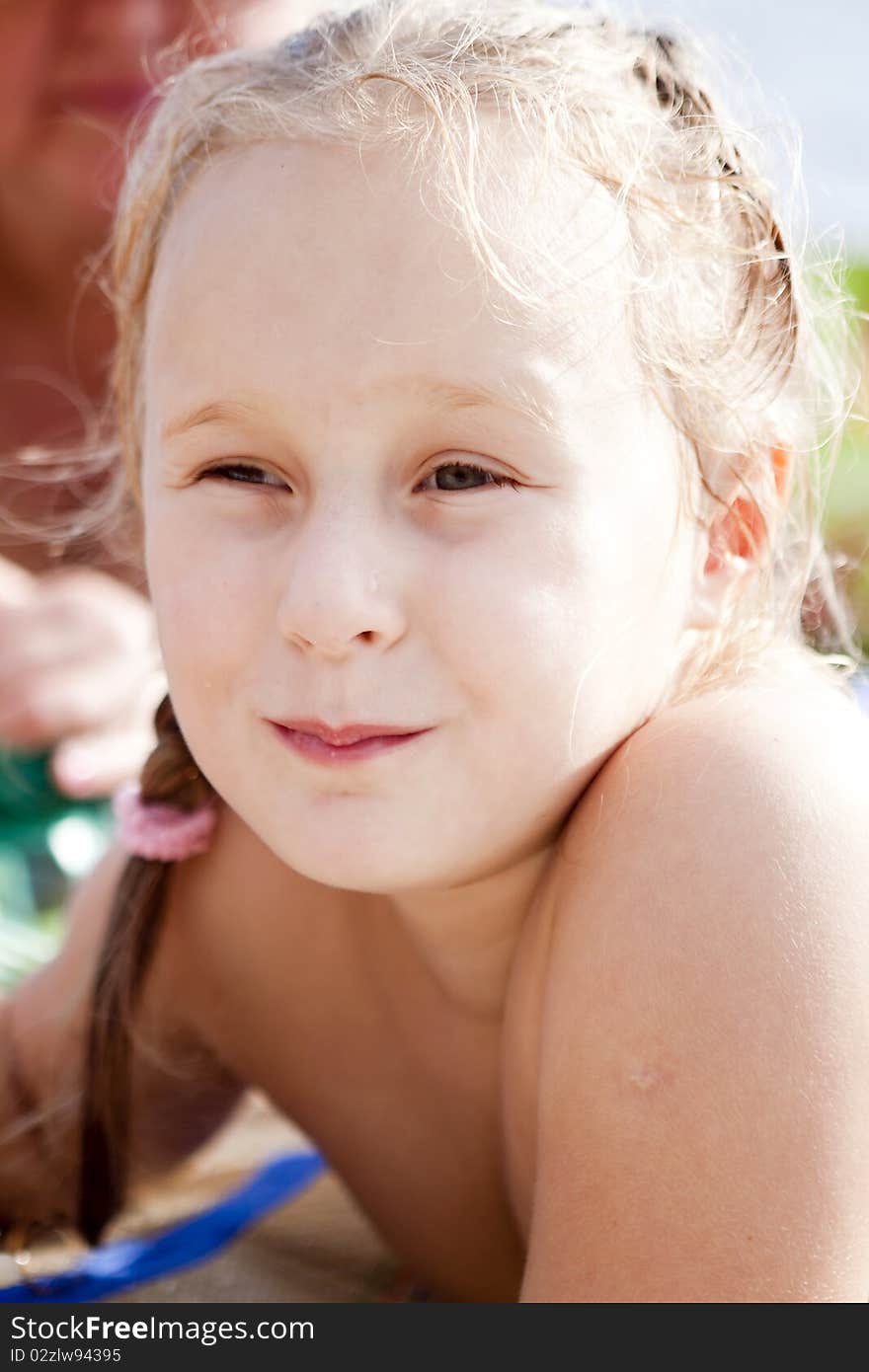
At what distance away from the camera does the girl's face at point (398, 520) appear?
39.8 inches

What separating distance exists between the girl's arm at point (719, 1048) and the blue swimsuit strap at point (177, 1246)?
529 millimetres

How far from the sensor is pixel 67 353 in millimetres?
2607

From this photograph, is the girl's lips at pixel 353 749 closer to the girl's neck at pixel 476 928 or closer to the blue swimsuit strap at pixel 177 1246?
the girl's neck at pixel 476 928

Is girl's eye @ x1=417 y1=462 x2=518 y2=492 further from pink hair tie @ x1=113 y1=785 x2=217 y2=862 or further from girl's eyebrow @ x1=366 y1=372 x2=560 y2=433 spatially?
pink hair tie @ x1=113 y1=785 x2=217 y2=862

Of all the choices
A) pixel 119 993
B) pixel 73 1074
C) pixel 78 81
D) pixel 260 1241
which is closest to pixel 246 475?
pixel 119 993

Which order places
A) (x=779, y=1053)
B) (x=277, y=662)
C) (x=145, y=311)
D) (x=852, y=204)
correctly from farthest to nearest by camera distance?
1. (x=852, y=204)
2. (x=145, y=311)
3. (x=277, y=662)
4. (x=779, y=1053)

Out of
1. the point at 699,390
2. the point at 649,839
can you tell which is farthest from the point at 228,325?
the point at 649,839

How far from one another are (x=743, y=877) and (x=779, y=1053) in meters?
0.11

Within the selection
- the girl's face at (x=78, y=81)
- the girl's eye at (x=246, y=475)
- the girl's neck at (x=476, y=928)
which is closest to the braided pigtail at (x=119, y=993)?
the girl's neck at (x=476, y=928)

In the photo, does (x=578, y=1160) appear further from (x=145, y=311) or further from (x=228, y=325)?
(x=145, y=311)

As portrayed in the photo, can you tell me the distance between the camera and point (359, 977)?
4.65ft

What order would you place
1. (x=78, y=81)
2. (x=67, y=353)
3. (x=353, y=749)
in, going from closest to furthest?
→ (x=353, y=749)
(x=78, y=81)
(x=67, y=353)

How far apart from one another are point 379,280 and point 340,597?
21 centimetres

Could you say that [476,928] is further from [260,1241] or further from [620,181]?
[620,181]
